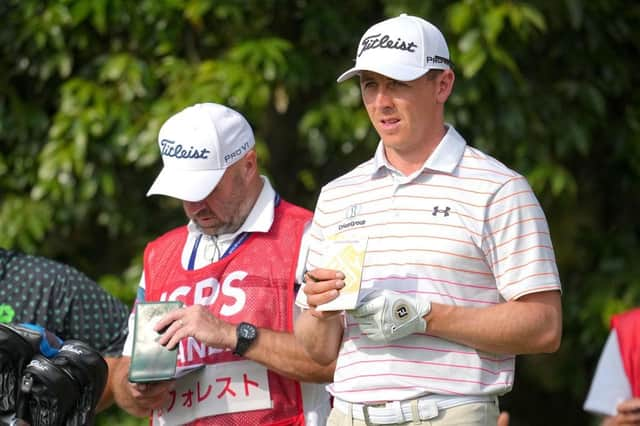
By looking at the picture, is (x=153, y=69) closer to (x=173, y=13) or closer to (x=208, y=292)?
(x=173, y=13)

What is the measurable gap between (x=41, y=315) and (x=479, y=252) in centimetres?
174

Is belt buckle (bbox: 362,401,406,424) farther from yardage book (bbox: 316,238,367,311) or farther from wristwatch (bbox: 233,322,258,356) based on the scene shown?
wristwatch (bbox: 233,322,258,356)

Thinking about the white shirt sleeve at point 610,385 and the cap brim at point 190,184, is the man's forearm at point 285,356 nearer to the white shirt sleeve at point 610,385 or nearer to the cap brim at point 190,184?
the cap brim at point 190,184

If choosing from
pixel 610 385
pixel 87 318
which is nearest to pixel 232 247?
pixel 87 318

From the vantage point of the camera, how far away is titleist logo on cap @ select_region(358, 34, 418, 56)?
12.1ft

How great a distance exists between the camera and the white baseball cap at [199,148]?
162 inches

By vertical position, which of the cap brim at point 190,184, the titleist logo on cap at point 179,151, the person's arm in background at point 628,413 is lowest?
the person's arm in background at point 628,413

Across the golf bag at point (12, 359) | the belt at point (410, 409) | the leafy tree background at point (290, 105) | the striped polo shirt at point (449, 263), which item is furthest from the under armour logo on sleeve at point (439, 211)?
the leafy tree background at point (290, 105)

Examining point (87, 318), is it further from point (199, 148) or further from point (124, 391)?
point (199, 148)

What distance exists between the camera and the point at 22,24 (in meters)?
6.64

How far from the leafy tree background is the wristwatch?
2.24m

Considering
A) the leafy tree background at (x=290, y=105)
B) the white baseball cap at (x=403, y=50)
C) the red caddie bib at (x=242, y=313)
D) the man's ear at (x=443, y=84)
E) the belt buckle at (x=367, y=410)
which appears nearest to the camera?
→ the belt buckle at (x=367, y=410)

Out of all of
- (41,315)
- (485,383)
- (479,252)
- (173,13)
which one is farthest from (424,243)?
(173,13)

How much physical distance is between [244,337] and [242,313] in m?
0.15
